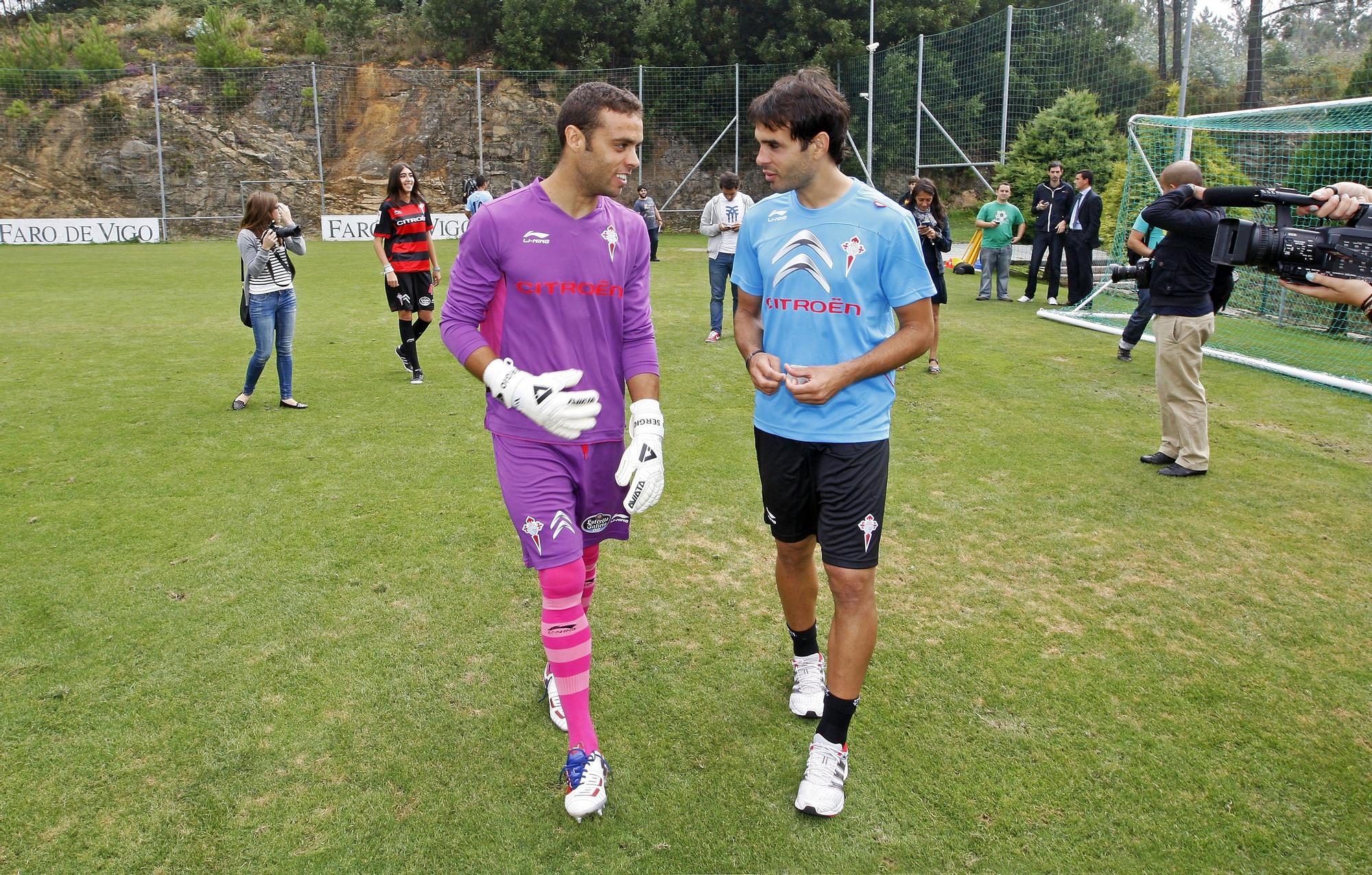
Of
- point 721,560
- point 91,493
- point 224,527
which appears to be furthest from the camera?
point 91,493

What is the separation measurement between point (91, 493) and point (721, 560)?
4.13m

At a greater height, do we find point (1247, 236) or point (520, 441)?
point (1247, 236)

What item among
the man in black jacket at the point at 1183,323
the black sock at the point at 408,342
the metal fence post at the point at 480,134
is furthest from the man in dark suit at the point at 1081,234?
the metal fence post at the point at 480,134

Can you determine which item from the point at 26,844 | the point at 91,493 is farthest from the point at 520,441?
the point at 91,493

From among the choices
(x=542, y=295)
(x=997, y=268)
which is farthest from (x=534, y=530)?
(x=997, y=268)

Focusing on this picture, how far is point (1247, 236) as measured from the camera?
10.5 feet

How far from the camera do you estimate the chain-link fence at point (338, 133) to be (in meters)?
29.1

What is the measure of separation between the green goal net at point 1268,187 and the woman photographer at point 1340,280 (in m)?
6.92

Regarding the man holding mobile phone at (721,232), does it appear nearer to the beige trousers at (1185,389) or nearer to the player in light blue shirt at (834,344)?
the beige trousers at (1185,389)

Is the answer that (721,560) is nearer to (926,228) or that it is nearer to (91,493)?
(91,493)

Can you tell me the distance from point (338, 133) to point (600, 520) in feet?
104

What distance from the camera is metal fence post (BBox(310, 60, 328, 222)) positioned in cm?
2788

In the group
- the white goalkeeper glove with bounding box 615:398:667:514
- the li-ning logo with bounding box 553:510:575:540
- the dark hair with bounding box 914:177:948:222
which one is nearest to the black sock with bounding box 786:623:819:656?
the white goalkeeper glove with bounding box 615:398:667:514

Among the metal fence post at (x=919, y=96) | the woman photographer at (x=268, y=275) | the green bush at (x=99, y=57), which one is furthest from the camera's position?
the green bush at (x=99, y=57)
